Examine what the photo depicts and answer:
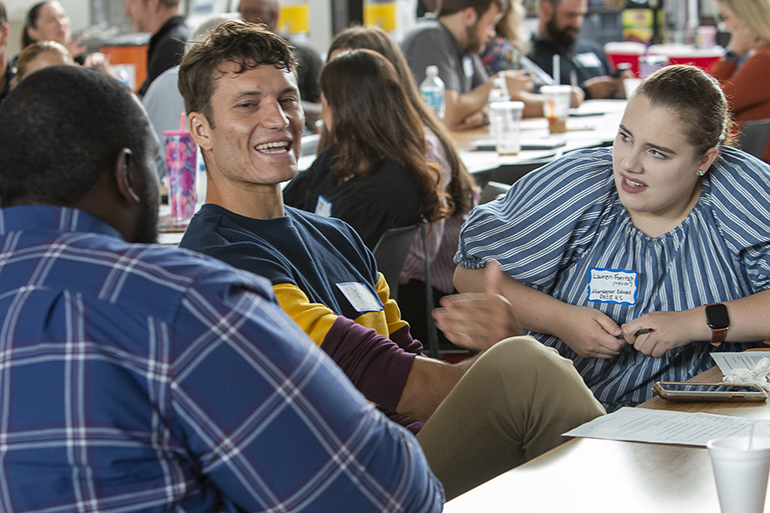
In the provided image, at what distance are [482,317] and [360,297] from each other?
27cm

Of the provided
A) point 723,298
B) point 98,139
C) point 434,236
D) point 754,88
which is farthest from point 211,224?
point 754,88

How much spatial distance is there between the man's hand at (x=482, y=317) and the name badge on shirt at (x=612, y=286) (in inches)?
13.7

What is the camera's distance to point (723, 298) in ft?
5.85

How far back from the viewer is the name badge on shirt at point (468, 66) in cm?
504

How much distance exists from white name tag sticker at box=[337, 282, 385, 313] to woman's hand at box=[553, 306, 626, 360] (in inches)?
16.5

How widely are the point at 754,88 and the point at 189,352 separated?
157 inches

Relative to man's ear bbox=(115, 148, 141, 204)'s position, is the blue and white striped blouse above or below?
below

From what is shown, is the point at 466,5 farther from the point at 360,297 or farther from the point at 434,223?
the point at 360,297

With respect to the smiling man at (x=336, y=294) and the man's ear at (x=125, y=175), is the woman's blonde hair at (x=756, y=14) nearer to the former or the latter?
the smiling man at (x=336, y=294)

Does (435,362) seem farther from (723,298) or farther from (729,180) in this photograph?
(729,180)

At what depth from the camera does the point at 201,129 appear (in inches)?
65.7

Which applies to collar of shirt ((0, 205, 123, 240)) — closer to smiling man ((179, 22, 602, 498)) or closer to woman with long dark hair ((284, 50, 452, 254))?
smiling man ((179, 22, 602, 498))

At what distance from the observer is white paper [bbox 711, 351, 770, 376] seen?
1.52 meters

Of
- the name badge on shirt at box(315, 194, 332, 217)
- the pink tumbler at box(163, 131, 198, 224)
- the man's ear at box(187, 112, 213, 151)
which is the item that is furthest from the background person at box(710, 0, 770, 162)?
the man's ear at box(187, 112, 213, 151)
